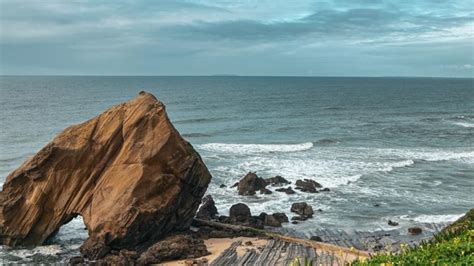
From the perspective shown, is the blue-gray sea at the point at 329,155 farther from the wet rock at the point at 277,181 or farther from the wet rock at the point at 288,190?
the wet rock at the point at 277,181

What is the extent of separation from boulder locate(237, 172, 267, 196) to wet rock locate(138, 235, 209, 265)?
1112cm

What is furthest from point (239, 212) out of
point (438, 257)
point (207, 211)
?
point (438, 257)

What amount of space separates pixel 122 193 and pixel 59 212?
3.53 metres

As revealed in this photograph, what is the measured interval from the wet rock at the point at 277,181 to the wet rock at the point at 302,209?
596 centimetres

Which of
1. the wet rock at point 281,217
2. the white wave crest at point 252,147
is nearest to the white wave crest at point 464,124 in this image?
the white wave crest at point 252,147

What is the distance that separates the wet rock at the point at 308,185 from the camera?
1321 inches

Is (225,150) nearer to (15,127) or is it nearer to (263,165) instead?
(263,165)

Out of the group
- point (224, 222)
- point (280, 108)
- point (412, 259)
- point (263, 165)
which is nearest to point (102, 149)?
point (224, 222)

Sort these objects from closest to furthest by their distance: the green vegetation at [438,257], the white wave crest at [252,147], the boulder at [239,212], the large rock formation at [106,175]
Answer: the green vegetation at [438,257] < the large rock formation at [106,175] < the boulder at [239,212] < the white wave crest at [252,147]

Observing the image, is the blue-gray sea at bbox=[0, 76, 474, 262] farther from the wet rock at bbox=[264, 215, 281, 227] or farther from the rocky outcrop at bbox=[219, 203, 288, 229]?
the rocky outcrop at bbox=[219, 203, 288, 229]

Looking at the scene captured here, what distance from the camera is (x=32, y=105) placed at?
95688 mm

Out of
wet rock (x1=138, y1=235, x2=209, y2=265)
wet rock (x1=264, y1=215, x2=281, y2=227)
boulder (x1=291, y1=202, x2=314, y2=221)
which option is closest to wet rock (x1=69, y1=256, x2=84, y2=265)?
wet rock (x1=138, y1=235, x2=209, y2=265)

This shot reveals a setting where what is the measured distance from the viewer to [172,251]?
69.0 feet

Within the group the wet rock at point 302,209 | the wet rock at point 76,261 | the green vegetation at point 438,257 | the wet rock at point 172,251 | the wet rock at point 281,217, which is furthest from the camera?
the wet rock at point 302,209
